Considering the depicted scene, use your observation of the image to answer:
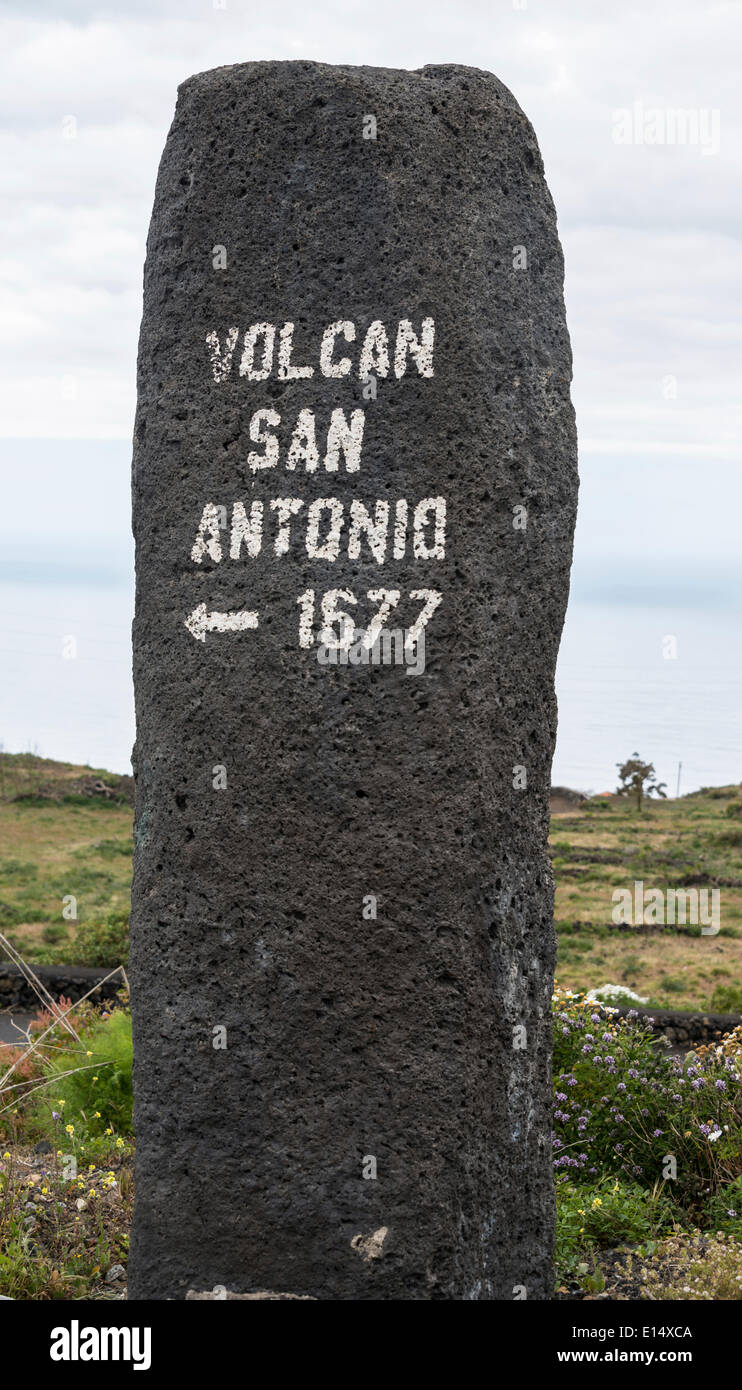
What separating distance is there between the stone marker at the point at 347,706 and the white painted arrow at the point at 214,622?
1cm

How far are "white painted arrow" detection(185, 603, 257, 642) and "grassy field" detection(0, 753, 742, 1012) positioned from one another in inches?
178

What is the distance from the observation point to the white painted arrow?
477 cm

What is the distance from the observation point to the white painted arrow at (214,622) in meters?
4.77

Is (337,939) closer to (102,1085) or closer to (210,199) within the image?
(210,199)

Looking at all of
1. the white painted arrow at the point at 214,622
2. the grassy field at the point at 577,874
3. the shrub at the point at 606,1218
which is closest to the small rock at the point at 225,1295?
the shrub at the point at 606,1218

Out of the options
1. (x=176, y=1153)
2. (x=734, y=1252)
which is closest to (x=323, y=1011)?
(x=176, y=1153)

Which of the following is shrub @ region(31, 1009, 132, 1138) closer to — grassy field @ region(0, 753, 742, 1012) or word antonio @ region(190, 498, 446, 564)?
grassy field @ region(0, 753, 742, 1012)

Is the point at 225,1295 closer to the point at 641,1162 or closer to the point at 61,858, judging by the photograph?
the point at 641,1162

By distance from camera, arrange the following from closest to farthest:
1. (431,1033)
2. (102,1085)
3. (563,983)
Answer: (431,1033)
(102,1085)
(563,983)

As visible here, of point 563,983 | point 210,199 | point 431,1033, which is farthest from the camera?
point 563,983

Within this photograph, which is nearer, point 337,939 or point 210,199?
point 337,939

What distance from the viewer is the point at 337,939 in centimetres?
461

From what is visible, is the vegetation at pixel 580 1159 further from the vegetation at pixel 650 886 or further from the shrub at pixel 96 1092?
the vegetation at pixel 650 886

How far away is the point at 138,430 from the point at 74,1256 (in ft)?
11.7
